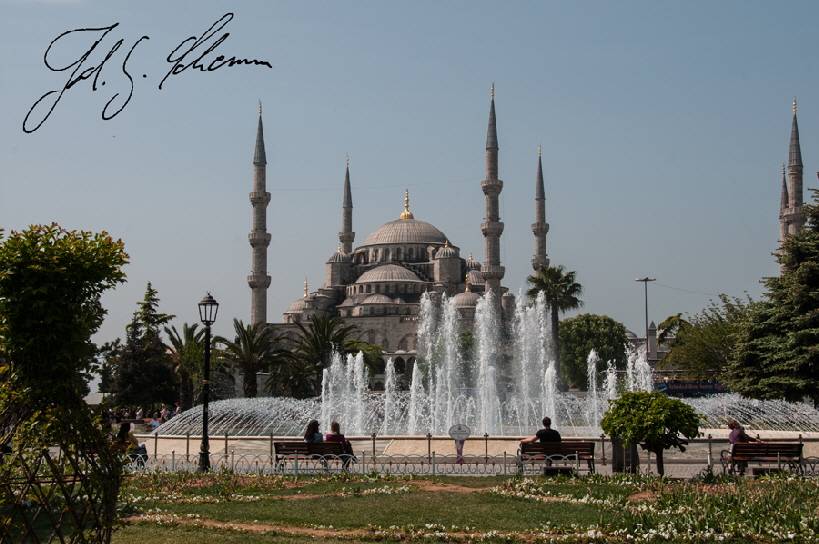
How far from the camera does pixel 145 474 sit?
10398 millimetres

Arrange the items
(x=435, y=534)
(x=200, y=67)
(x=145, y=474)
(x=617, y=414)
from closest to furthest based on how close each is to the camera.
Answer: (x=435, y=534) < (x=200, y=67) < (x=617, y=414) < (x=145, y=474)

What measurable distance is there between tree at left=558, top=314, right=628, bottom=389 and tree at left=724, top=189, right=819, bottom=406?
3417 centimetres

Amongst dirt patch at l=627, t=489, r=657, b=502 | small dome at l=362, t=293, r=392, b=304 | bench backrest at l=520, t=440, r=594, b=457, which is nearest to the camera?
dirt patch at l=627, t=489, r=657, b=502

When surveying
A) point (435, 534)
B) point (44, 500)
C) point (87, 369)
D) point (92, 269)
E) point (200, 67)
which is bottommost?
point (435, 534)

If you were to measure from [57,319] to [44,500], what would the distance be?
3.29 feet

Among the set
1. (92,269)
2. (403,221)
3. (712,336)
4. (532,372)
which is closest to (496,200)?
(532,372)

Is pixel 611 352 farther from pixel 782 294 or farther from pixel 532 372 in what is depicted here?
pixel 782 294

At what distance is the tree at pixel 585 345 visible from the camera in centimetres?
5562

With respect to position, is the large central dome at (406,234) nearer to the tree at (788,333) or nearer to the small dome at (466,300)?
the small dome at (466,300)

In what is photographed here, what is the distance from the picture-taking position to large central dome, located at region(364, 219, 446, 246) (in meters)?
→ 72.4

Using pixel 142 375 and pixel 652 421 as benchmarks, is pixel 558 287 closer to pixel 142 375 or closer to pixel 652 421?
pixel 142 375

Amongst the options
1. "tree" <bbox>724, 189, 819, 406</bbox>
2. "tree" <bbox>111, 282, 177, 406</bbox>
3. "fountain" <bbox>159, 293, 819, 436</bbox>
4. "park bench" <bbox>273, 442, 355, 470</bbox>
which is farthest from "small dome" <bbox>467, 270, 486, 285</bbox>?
"park bench" <bbox>273, 442, 355, 470</bbox>

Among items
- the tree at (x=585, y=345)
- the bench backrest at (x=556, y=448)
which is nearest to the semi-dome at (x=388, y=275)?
the tree at (x=585, y=345)

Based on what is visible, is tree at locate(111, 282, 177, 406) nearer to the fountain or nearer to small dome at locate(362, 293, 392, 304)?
Answer: the fountain
